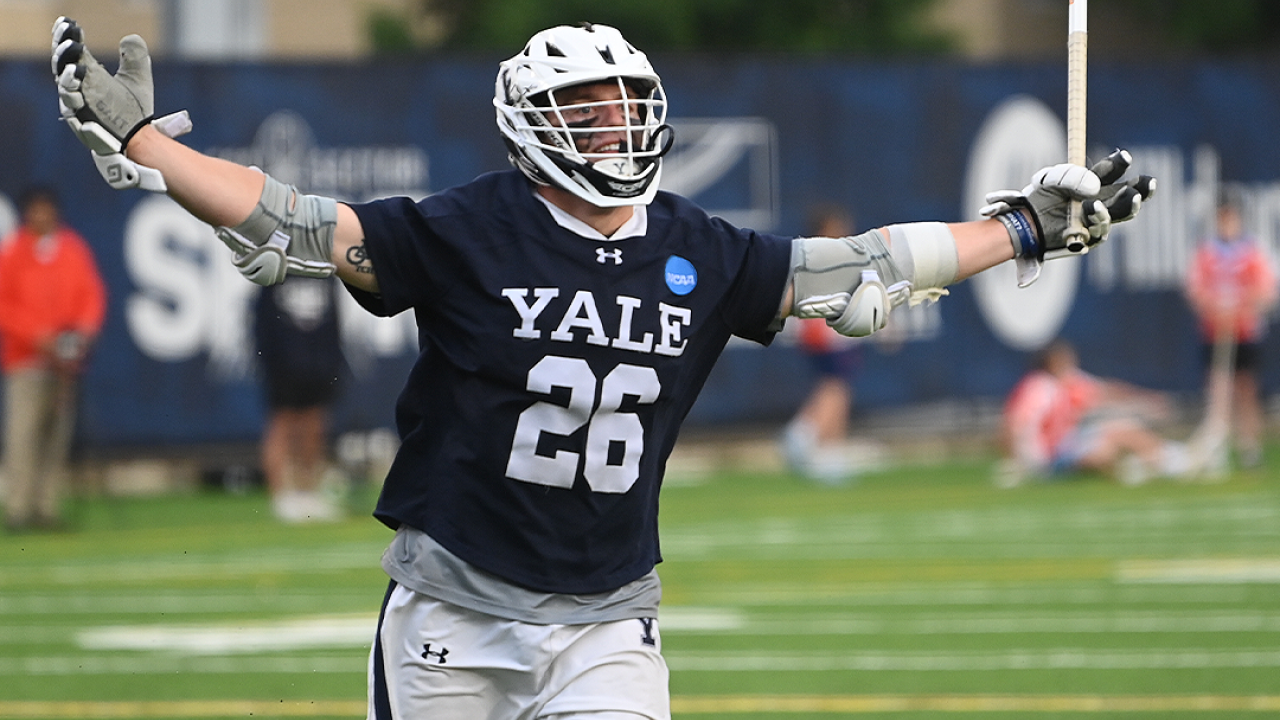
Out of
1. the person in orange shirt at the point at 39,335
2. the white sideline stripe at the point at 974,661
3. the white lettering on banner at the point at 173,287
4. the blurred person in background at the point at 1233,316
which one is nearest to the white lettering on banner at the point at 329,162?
the white lettering on banner at the point at 173,287

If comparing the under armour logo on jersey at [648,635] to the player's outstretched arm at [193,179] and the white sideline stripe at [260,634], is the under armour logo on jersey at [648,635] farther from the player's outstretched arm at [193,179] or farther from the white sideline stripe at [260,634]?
the white sideline stripe at [260,634]

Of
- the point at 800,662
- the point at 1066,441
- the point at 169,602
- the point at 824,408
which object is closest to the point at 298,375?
the point at 169,602

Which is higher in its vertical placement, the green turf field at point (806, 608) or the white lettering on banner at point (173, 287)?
the white lettering on banner at point (173, 287)

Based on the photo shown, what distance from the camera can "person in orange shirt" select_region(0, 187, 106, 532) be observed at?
1377 centimetres

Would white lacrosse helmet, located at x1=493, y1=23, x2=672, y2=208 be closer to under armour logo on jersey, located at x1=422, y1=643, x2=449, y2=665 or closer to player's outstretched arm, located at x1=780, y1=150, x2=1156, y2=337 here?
player's outstretched arm, located at x1=780, y1=150, x2=1156, y2=337

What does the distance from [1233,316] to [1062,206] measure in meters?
12.9

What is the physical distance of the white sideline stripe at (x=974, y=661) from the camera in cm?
855

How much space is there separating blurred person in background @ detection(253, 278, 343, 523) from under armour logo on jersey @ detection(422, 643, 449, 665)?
32.1 feet

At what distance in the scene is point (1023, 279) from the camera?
482 cm

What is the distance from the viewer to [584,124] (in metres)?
4.43

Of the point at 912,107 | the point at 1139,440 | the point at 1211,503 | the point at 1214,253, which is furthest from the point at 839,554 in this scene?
the point at 912,107

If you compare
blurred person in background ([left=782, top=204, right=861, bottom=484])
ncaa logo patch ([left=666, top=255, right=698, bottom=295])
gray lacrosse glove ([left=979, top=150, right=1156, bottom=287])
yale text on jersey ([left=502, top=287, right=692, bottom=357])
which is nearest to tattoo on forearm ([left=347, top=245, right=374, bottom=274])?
yale text on jersey ([left=502, top=287, right=692, bottom=357])

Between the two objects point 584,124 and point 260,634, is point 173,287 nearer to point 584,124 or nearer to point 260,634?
point 260,634

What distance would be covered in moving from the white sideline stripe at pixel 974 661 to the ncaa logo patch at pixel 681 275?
14.4 feet
